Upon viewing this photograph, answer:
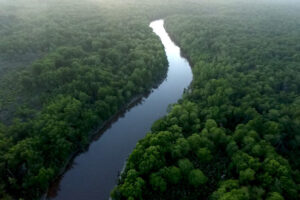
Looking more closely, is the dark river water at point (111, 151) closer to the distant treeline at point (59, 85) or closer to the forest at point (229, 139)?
the distant treeline at point (59, 85)

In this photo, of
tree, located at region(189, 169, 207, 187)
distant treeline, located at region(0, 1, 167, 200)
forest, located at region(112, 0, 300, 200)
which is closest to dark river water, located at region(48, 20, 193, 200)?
distant treeline, located at region(0, 1, 167, 200)

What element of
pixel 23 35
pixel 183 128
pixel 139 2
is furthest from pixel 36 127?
pixel 139 2

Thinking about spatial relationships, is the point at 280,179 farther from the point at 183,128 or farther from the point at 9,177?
the point at 9,177

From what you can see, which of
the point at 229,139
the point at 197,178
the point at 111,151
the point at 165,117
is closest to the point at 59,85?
the point at 111,151

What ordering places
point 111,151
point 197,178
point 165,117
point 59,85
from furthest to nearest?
point 59,85 → point 165,117 → point 111,151 → point 197,178

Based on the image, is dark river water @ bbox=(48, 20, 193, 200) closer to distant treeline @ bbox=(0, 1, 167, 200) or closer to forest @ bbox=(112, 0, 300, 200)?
distant treeline @ bbox=(0, 1, 167, 200)

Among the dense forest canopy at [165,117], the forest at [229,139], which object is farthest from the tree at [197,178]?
the dense forest canopy at [165,117]

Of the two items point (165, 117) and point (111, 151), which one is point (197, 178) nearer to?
point (165, 117)
